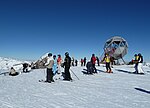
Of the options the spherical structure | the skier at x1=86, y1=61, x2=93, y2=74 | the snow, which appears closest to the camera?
the skier at x1=86, y1=61, x2=93, y2=74

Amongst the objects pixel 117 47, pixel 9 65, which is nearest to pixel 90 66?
pixel 117 47

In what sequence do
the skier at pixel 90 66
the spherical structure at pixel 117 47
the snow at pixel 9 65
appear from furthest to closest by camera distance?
the spherical structure at pixel 117 47 < the snow at pixel 9 65 < the skier at pixel 90 66

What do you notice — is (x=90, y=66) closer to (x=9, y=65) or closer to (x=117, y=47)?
(x=117, y=47)

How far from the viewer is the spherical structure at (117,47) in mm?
36750

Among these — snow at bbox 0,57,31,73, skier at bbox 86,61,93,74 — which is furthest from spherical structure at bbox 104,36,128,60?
skier at bbox 86,61,93,74

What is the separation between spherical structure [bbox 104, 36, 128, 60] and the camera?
121 ft

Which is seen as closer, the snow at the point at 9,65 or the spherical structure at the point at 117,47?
the snow at the point at 9,65

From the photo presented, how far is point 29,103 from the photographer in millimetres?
6758

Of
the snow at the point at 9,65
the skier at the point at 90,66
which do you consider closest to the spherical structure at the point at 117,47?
the snow at the point at 9,65

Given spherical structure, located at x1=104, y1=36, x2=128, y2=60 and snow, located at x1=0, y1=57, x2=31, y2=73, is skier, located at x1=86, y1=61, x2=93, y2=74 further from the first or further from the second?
spherical structure, located at x1=104, y1=36, x2=128, y2=60

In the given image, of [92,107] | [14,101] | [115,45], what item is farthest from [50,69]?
[115,45]

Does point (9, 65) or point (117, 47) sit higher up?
point (117, 47)

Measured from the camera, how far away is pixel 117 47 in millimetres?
36906

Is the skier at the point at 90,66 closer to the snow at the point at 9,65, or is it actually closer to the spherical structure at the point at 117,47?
the snow at the point at 9,65
